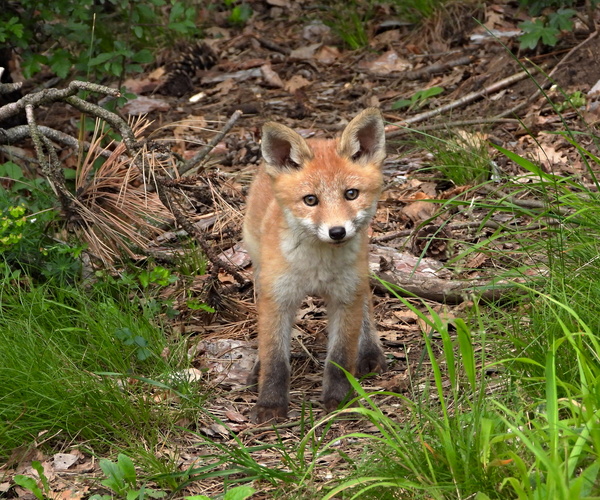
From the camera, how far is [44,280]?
17.1 ft

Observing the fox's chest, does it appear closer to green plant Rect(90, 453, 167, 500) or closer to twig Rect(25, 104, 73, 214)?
green plant Rect(90, 453, 167, 500)

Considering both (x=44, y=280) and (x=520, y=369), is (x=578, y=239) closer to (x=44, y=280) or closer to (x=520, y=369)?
(x=520, y=369)

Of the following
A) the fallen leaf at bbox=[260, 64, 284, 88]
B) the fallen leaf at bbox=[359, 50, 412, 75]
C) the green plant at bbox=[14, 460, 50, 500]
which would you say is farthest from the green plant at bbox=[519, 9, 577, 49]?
the green plant at bbox=[14, 460, 50, 500]

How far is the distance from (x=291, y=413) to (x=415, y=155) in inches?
138

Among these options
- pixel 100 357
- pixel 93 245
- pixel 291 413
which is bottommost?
pixel 291 413

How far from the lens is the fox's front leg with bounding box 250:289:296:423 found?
433cm

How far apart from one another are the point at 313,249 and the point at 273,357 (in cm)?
65

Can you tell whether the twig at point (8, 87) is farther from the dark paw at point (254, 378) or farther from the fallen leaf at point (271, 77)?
the fallen leaf at point (271, 77)

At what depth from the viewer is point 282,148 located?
4332 mm

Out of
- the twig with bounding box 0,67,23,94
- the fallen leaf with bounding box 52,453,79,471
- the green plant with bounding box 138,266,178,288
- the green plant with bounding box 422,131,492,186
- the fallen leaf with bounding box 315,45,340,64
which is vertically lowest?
the fallen leaf with bounding box 52,453,79,471

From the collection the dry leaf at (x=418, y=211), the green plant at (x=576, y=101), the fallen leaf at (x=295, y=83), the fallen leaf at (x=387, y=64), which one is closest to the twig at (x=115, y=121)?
the dry leaf at (x=418, y=211)

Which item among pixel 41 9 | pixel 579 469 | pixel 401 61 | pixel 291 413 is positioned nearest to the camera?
pixel 579 469

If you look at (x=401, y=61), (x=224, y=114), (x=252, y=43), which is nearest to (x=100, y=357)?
(x=224, y=114)

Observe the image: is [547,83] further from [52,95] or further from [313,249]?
[52,95]
